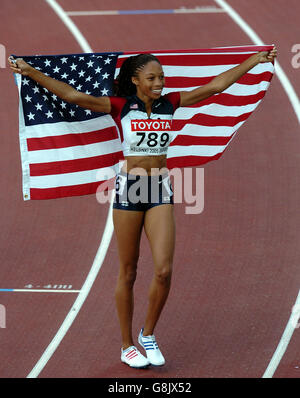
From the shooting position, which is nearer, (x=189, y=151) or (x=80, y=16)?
(x=189, y=151)

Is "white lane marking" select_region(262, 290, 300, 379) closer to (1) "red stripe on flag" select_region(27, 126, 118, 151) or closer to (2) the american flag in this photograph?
(2) the american flag

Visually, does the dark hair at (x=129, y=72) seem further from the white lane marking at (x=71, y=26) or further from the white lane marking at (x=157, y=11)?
the white lane marking at (x=157, y=11)

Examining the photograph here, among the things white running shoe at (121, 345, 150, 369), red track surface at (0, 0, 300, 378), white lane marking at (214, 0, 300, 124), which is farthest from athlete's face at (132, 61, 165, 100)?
white lane marking at (214, 0, 300, 124)

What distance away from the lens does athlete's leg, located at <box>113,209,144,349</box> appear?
7.83 meters

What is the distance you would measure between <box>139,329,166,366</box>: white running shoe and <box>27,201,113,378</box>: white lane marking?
3.17 feet

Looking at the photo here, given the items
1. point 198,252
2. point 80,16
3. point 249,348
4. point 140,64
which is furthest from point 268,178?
point 80,16

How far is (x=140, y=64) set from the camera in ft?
25.2

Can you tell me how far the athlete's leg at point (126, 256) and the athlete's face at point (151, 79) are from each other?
39.7 inches

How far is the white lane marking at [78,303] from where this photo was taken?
843cm

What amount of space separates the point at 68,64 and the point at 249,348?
3.03 metres

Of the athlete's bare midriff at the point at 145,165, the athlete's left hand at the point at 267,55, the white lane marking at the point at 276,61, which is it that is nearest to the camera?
the athlete's bare midriff at the point at 145,165

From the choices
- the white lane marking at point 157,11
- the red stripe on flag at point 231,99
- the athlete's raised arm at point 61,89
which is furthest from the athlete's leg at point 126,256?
the white lane marking at point 157,11

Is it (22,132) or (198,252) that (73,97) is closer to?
(22,132)

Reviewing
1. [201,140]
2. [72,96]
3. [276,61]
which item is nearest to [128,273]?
[72,96]
